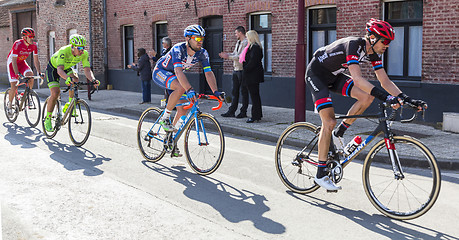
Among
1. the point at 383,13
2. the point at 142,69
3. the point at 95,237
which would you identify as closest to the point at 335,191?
the point at 95,237

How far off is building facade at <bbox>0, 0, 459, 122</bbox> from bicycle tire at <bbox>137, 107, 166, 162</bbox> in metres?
6.56

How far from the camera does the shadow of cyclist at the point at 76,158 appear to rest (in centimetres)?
731

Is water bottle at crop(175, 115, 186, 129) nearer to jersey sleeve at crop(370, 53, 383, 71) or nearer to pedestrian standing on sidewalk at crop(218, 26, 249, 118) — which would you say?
jersey sleeve at crop(370, 53, 383, 71)

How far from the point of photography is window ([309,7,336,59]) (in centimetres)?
1374

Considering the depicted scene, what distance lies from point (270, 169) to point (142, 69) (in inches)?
394

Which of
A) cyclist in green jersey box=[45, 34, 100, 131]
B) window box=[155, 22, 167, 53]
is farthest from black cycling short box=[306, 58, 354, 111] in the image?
window box=[155, 22, 167, 53]

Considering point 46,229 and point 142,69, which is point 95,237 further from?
point 142,69

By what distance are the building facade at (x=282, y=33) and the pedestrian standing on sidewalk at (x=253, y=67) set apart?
103 inches

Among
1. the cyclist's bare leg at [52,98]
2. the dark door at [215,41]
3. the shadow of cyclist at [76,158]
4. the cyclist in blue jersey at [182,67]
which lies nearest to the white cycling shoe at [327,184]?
the cyclist in blue jersey at [182,67]

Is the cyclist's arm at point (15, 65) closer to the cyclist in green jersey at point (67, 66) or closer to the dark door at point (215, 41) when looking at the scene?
the cyclist in green jersey at point (67, 66)

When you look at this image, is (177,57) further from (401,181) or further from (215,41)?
(215,41)

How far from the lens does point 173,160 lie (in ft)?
26.3

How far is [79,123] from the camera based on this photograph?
9016 mm

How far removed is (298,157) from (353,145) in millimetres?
782
